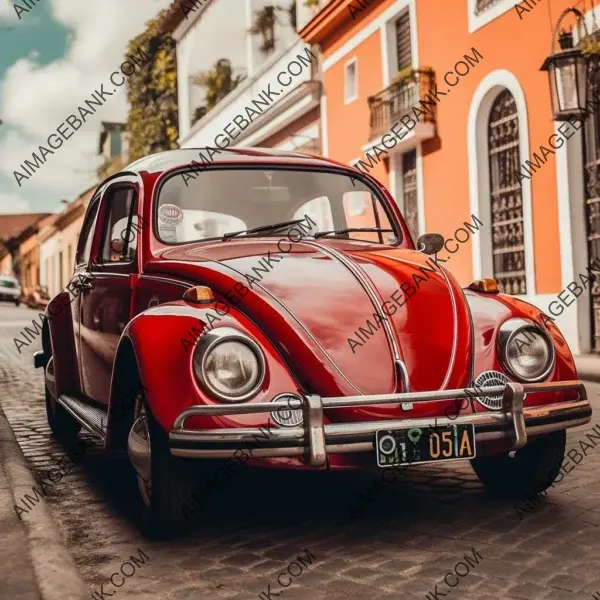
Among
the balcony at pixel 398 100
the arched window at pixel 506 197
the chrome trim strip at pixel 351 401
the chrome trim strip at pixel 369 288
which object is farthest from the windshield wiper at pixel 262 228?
the balcony at pixel 398 100

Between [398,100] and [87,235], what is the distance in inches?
417

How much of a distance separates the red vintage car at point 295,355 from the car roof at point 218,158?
0.04 metres

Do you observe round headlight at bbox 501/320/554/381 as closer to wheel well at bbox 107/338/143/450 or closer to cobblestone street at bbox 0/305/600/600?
cobblestone street at bbox 0/305/600/600

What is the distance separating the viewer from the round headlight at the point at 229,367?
11.5 ft

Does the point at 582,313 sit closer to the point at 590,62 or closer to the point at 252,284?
the point at 590,62

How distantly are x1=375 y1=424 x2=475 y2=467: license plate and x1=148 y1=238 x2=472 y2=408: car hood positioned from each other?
204 mm

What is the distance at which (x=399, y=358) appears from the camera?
3.70m

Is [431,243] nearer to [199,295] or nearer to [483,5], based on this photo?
[199,295]

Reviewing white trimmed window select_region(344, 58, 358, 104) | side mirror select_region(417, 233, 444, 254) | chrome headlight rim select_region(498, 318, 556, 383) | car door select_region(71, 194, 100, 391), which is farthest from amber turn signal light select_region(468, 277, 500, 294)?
white trimmed window select_region(344, 58, 358, 104)

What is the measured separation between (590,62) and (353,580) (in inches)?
348

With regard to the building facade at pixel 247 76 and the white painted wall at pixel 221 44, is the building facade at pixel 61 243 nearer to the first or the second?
the white painted wall at pixel 221 44

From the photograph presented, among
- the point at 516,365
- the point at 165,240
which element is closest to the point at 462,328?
the point at 516,365

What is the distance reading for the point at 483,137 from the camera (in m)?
13.7

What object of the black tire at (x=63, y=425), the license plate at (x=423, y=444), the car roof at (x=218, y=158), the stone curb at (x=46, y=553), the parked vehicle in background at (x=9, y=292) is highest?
the parked vehicle in background at (x=9, y=292)
